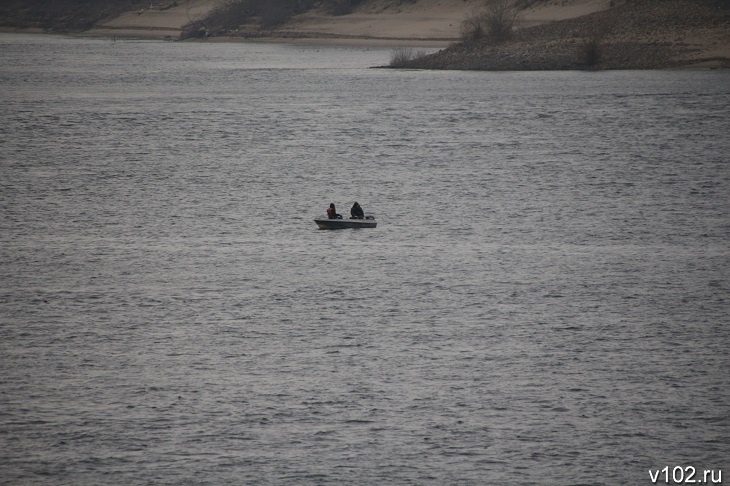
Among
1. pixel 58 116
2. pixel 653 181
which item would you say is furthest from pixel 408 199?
pixel 58 116

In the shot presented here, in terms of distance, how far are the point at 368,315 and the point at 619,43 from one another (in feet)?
400

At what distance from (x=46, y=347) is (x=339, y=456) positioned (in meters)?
15.5

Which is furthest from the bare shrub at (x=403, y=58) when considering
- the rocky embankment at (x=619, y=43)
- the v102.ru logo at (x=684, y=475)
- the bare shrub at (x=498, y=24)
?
the v102.ru logo at (x=684, y=475)

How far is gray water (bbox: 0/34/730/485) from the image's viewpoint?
36.3 m

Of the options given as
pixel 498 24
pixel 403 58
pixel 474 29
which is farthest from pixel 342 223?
pixel 403 58

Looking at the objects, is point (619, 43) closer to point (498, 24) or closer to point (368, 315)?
point (498, 24)

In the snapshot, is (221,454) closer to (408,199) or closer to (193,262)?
(193,262)

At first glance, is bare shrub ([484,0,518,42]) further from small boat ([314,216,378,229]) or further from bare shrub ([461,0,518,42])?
small boat ([314,216,378,229])

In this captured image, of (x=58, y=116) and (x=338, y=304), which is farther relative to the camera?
(x=58, y=116)

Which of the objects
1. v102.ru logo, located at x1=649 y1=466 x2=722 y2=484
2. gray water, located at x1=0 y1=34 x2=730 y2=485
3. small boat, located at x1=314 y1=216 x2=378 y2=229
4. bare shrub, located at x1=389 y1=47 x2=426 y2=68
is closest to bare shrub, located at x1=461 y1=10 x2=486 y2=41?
bare shrub, located at x1=389 y1=47 x2=426 y2=68

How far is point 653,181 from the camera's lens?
85625 millimetres

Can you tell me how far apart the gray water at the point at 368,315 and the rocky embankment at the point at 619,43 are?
170 ft

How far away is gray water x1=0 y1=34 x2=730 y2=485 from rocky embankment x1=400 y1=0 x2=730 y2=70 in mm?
51690

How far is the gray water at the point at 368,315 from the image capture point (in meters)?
36.3
